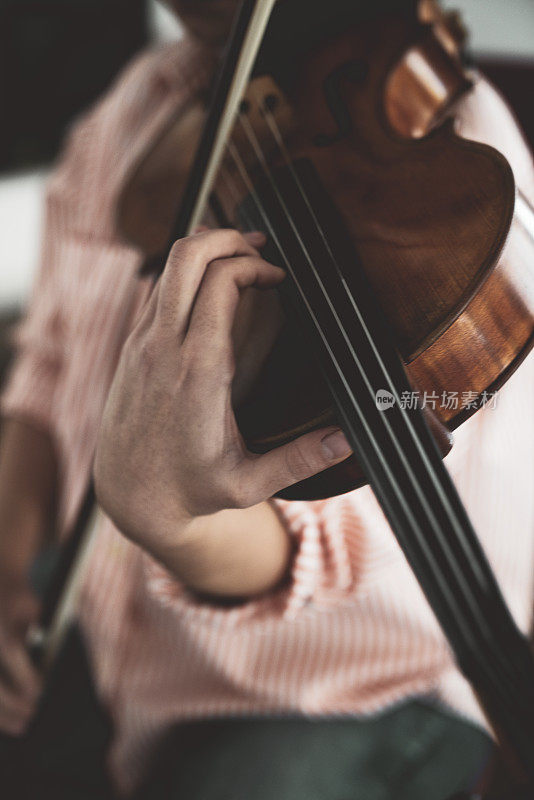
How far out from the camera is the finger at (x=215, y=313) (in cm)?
27

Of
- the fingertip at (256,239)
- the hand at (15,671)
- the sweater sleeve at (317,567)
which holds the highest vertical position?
the fingertip at (256,239)

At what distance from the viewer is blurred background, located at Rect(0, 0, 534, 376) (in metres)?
1.46

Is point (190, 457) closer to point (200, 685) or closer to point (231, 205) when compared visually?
point (231, 205)

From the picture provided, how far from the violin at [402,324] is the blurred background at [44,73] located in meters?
1.22

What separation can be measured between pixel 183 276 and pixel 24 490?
1.89 ft

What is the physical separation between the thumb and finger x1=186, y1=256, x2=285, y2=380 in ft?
0.17

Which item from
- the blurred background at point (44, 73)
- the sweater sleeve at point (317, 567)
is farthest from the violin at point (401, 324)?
the blurred background at point (44, 73)

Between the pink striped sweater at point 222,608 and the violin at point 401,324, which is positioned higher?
the violin at point 401,324

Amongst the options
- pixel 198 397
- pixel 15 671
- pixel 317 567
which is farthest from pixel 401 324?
pixel 15 671

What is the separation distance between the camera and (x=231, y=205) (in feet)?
1.31

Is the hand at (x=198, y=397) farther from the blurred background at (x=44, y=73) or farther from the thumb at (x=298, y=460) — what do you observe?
the blurred background at (x=44, y=73)

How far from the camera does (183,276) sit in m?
0.27

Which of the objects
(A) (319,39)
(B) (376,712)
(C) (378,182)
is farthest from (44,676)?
(A) (319,39)

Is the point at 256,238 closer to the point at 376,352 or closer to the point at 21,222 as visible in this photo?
the point at 376,352
